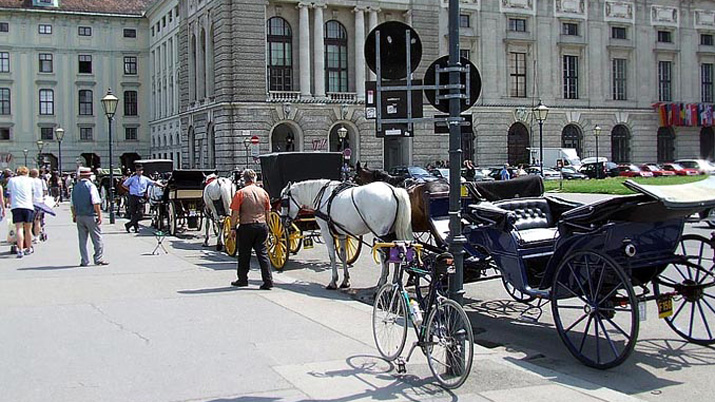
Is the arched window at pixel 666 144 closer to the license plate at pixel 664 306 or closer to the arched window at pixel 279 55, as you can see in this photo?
the arched window at pixel 279 55

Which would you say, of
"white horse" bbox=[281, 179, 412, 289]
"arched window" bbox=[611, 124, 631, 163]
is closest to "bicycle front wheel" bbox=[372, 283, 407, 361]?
"white horse" bbox=[281, 179, 412, 289]

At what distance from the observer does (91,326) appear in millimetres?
10094

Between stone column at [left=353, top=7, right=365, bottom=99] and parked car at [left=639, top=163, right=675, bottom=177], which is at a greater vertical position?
stone column at [left=353, top=7, right=365, bottom=99]

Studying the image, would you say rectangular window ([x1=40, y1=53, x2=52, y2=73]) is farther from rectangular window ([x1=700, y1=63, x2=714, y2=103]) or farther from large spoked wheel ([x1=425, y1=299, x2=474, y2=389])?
large spoked wheel ([x1=425, y1=299, x2=474, y2=389])

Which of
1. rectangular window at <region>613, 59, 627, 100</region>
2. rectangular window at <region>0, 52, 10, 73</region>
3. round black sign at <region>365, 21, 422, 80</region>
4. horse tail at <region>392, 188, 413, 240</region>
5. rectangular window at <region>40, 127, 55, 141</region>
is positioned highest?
rectangular window at <region>0, 52, 10, 73</region>

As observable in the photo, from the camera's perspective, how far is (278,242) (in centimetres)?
1652

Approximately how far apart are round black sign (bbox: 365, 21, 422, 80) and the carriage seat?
222 cm

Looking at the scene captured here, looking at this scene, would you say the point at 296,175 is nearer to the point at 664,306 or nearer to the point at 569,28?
the point at 664,306

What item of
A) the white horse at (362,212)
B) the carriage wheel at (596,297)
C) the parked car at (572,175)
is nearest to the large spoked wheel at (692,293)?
the carriage wheel at (596,297)

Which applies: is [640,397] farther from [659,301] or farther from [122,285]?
[122,285]

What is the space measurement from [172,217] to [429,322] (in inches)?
731

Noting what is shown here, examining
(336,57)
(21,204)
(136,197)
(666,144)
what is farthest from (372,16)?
(21,204)

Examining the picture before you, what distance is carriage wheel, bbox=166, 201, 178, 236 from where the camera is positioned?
2447 centimetres

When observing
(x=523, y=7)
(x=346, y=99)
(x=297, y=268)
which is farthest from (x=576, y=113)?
(x=297, y=268)
